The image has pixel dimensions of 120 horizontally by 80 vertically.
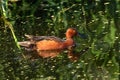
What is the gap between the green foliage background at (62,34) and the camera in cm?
757

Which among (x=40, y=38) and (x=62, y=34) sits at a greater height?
(x=40, y=38)

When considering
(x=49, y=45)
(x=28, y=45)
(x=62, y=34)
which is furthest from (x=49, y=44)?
(x=62, y=34)

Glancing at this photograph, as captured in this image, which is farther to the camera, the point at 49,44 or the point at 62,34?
the point at 62,34

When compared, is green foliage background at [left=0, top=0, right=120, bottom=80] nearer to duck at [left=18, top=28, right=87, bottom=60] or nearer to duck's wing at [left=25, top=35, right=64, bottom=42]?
duck at [left=18, top=28, right=87, bottom=60]

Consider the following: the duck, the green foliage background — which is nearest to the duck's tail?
the duck

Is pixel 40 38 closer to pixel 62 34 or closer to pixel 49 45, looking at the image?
pixel 49 45

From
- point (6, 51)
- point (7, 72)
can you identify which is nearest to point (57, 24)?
point (6, 51)

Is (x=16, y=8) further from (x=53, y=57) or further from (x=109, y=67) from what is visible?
(x=109, y=67)

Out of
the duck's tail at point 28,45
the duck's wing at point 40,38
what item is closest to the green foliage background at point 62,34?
the duck's tail at point 28,45

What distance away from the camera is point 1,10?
8.96m

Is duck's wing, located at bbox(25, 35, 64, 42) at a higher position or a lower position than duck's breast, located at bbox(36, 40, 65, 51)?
higher

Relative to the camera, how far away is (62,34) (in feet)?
31.7

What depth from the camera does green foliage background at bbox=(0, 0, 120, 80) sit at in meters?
7.57

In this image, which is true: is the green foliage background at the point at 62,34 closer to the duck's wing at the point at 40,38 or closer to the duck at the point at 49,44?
the duck at the point at 49,44
